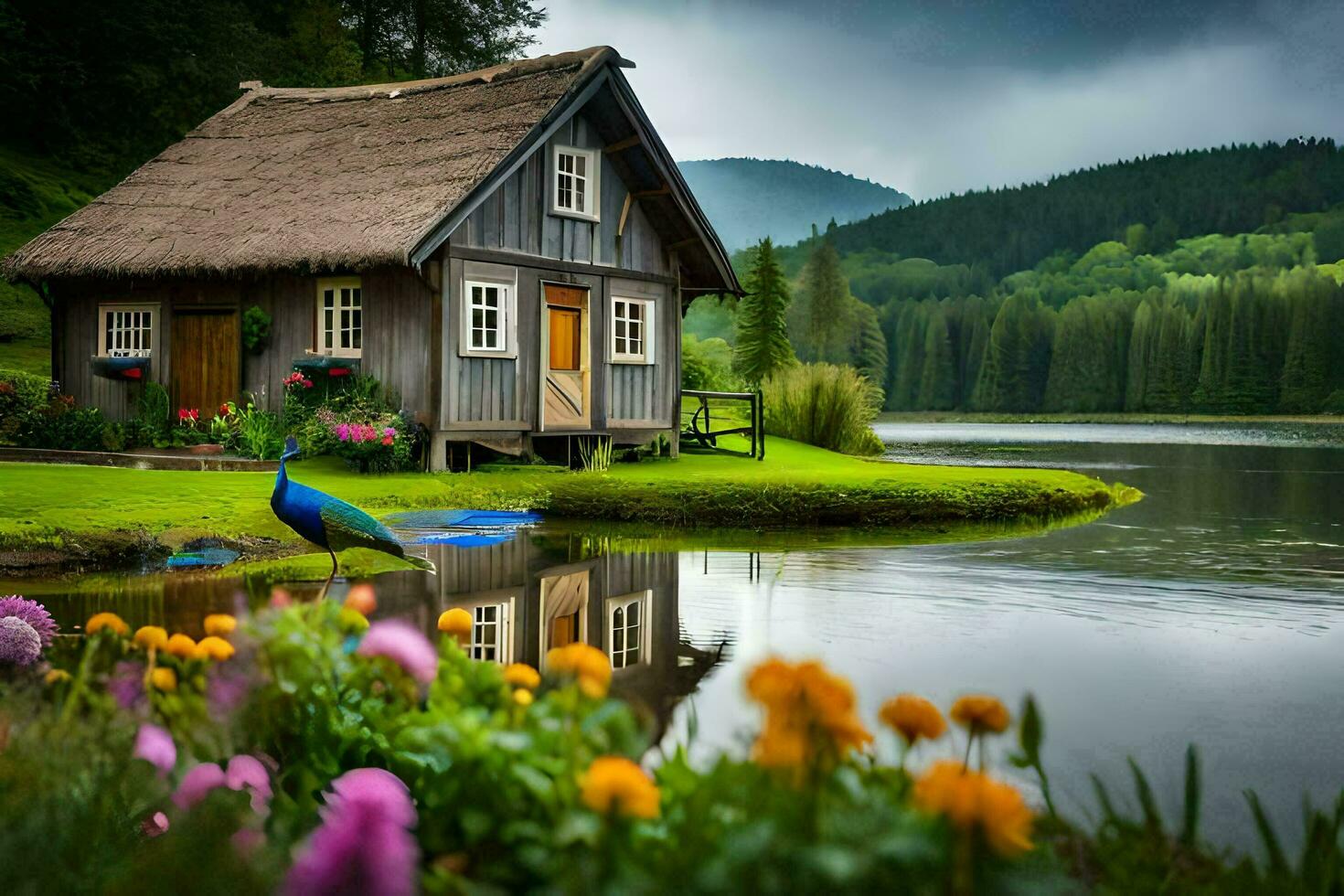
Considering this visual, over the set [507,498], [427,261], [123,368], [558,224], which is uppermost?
[558,224]

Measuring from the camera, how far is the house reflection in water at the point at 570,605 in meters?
6.47

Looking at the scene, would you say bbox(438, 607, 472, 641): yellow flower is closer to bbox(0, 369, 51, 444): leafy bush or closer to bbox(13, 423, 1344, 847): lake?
bbox(13, 423, 1344, 847): lake

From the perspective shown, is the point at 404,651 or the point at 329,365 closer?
the point at 404,651

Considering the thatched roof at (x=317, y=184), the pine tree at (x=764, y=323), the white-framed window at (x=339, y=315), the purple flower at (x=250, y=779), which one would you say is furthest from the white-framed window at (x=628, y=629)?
the pine tree at (x=764, y=323)

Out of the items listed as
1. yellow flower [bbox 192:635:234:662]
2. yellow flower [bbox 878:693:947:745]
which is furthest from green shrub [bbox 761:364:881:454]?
yellow flower [bbox 878:693:947:745]

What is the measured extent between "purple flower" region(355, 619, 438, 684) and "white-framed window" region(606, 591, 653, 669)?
325cm

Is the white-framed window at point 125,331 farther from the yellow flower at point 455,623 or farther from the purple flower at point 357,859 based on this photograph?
the purple flower at point 357,859

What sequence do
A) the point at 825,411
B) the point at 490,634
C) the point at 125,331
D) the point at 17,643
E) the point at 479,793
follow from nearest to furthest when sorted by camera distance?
the point at 479,793 → the point at 17,643 → the point at 490,634 → the point at 125,331 → the point at 825,411

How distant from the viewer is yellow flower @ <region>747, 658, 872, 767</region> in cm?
182

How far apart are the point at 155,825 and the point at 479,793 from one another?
884mm

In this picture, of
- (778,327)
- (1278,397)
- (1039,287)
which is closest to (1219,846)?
(778,327)

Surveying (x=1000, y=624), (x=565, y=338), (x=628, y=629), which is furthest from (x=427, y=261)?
(x=1000, y=624)

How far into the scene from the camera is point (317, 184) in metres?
19.4

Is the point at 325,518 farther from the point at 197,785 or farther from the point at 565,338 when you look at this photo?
the point at 565,338
